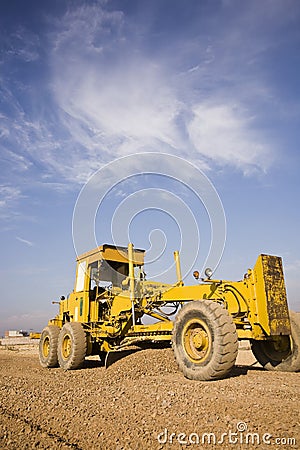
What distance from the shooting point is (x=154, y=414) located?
4.71 m

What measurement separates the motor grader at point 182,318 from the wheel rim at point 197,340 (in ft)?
0.06

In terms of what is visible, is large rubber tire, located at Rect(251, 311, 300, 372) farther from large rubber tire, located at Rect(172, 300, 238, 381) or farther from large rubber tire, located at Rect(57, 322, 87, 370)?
large rubber tire, located at Rect(57, 322, 87, 370)

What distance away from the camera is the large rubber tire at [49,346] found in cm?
1266

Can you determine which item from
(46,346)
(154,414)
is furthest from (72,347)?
(154,414)

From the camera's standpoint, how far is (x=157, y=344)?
10.8 metres

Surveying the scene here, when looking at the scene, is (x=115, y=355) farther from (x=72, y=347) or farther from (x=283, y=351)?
(x=283, y=351)

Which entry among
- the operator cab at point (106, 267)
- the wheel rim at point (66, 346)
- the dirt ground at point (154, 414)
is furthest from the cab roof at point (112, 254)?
the dirt ground at point (154, 414)

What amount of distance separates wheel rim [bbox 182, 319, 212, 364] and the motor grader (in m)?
0.02

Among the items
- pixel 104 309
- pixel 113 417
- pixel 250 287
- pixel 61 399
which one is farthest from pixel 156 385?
pixel 104 309

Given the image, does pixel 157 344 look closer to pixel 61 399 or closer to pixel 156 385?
pixel 156 385

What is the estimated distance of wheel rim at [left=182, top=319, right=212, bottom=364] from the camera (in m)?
7.48

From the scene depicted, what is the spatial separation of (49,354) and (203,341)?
7.07 m

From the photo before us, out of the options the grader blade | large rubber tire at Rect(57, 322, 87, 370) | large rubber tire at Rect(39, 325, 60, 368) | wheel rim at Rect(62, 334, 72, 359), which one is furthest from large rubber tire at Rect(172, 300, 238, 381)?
large rubber tire at Rect(39, 325, 60, 368)

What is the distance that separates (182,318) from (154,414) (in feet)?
11.4
